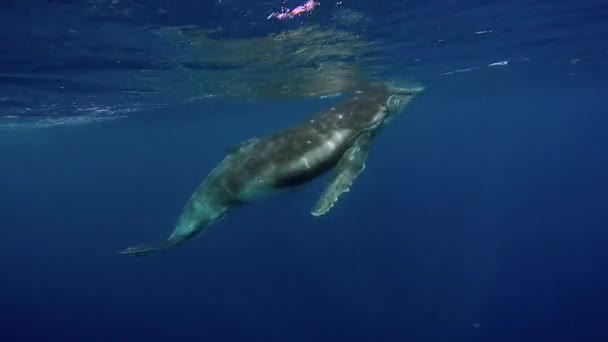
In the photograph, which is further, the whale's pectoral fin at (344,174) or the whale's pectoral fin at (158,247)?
the whale's pectoral fin at (158,247)

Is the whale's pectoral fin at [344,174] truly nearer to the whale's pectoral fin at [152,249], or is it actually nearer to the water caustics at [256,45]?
the whale's pectoral fin at [152,249]

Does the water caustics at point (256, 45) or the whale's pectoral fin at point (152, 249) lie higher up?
the water caustics at point (256, 45)

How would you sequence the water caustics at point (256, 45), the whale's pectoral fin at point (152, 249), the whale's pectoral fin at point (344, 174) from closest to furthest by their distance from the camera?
the whale's pectoral fin at point (344, 174)
the whale's pectoral fin at point (152, 249)
the water caustics at point (256, 45)

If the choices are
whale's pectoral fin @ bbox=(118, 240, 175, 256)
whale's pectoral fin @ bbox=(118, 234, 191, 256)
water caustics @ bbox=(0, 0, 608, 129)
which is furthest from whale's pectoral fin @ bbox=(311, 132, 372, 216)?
water caustics @ bbox=(0, 0, 608, 129)

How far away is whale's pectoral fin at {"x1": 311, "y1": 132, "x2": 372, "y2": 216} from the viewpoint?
4820 millimetres

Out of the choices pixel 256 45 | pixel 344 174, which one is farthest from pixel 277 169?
pixel 256 45

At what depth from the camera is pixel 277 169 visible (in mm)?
4988

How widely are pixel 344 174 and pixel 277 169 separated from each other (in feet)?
2.45

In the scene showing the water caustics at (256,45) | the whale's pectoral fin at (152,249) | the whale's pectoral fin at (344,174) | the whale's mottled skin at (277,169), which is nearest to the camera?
the whale's pectoral fin at (344,174)

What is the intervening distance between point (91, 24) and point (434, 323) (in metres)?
26.3

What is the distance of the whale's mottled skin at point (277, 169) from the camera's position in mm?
5004

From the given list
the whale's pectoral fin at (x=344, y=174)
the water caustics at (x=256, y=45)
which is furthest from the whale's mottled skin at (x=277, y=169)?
the water caustics at (x=256, y=45)

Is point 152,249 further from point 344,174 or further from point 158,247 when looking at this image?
point 344,174

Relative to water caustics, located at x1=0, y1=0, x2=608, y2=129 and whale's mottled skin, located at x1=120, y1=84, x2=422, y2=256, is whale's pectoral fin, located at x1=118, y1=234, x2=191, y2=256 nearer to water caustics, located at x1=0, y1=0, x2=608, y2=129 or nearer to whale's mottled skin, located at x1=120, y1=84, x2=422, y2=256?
whale's mottled skin, located at x1=120, y1=84, x2=422, y2=256
